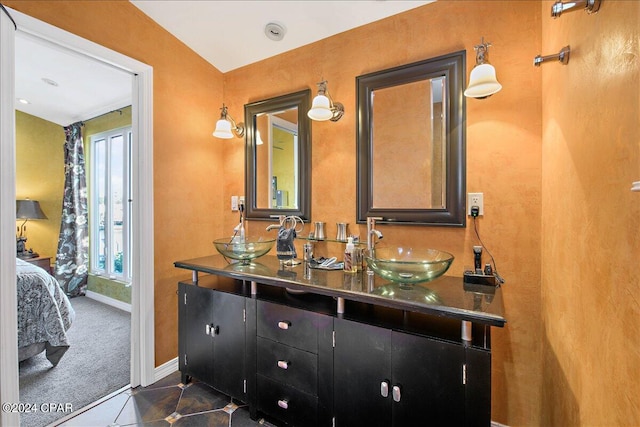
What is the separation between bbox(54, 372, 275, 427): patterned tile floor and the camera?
1.65 meters

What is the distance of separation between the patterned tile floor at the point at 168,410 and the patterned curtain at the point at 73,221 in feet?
9.31

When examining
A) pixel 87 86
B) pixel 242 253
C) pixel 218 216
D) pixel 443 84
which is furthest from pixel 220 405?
pixel 87 86

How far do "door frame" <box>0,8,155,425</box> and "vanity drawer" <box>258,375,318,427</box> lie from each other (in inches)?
38.2

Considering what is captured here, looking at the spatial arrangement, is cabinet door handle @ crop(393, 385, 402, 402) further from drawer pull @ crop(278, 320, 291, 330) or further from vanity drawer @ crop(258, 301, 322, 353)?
drawer pull @ crop(278, 320, 291, 330)

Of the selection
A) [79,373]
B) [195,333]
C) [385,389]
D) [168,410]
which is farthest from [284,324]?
[79,373]

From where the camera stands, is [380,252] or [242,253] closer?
[380,252]

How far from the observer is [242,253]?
1.85m

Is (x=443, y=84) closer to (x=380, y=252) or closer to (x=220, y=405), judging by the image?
(x=380, y=252)

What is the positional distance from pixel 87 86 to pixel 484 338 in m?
4.07

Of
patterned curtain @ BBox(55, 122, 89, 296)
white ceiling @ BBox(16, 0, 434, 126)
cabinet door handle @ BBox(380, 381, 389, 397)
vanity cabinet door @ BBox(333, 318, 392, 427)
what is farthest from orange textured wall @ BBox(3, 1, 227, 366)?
patterned curtain @ BBox(55, 122, 89, 296)

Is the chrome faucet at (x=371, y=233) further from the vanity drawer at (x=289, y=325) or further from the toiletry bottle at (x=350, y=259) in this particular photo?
the vanity drawer at (x=289, y=325)

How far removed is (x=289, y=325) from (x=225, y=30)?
2074 millimetres

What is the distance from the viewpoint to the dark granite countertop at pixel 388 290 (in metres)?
1.07

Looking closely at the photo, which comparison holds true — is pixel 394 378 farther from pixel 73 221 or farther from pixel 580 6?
pixel 73 221
